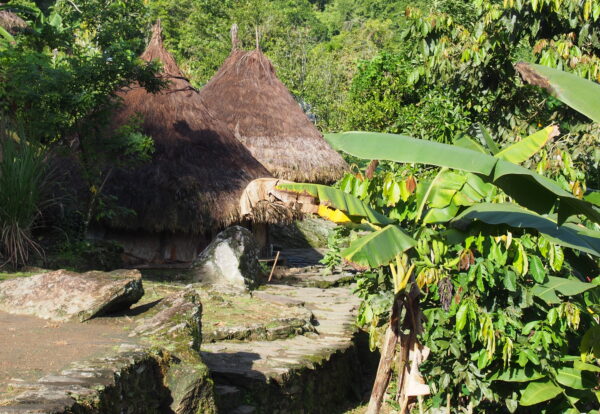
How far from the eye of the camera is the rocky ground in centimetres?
422

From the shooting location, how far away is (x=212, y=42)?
2636cm

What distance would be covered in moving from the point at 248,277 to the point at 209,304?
2.33 metres

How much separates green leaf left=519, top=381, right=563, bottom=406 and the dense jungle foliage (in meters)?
0.02

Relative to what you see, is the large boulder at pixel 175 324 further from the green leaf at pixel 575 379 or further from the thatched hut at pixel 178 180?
the thatched hut at pixel 178 180

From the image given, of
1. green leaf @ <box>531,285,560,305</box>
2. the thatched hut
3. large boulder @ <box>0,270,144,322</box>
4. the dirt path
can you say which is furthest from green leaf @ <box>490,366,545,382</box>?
the thatched hut

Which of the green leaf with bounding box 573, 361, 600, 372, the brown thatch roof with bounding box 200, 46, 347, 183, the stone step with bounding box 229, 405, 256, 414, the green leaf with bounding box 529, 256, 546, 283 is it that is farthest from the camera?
the brown thatch roof with bounding box 200, 46, 347, 183

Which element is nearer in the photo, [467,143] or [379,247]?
[379,247]

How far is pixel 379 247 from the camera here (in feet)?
13.8

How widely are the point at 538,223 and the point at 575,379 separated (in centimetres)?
158

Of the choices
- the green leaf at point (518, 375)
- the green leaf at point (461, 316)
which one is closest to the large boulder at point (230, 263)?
the green leaf at point (518, 375)

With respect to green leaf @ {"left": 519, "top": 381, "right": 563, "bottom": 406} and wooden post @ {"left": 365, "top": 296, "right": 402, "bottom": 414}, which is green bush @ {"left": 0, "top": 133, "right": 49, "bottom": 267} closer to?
wooden post @ {"left": 365, "top": 296, "right": 402, "bottom": 414}

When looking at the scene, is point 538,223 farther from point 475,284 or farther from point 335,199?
point 335,199

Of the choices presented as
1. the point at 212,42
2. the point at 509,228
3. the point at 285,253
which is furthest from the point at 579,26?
the point at 212,42

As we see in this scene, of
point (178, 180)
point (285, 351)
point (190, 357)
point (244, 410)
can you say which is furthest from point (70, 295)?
point (178, 180)
